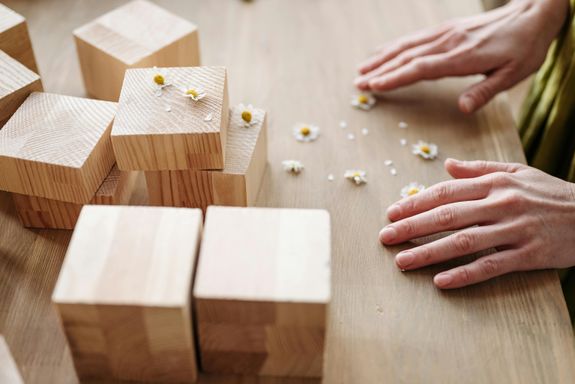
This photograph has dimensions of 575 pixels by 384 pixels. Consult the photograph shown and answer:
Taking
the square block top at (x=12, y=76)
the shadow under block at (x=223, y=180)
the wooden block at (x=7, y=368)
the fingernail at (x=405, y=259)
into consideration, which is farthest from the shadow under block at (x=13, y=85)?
the fingernail at (x=405, y=259)

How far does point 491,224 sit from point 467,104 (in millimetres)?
323

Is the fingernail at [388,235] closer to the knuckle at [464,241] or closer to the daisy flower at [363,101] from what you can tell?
the knuckle at [464,241]

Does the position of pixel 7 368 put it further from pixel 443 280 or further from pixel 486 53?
pixel 486 53

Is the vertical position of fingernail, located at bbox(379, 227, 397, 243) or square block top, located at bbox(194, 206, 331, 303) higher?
square block top, located at bbox(194, 206, 331, 303)

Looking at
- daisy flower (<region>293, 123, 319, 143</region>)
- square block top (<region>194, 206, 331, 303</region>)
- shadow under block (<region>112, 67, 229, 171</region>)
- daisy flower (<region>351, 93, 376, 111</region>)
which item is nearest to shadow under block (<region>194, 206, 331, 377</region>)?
square block top (<region>194, 206, 331, 303</region>)

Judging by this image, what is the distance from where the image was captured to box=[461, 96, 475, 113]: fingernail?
3.81 ft

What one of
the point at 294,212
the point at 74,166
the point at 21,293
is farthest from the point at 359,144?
the point at 21,293

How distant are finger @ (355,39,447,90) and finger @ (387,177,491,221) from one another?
0.34 m

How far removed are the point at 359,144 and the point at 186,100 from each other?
1.14 ft

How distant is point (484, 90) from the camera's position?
1168 mm

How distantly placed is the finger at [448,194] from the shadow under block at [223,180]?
25 cm

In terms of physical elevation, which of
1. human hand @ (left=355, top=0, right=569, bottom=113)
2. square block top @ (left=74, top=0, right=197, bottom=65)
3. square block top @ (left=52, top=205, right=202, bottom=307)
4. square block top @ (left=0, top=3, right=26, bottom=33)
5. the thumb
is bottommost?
the thumb

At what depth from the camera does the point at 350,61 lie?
4.25ft

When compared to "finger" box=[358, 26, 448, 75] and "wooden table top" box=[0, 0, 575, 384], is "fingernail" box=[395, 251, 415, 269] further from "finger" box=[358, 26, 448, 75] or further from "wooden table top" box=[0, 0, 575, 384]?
"finger" box=[358, 26, 448, 75]
